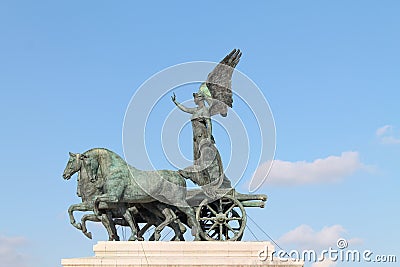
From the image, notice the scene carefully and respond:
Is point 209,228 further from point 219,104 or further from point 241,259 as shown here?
point 219,104

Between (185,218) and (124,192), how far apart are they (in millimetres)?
2366

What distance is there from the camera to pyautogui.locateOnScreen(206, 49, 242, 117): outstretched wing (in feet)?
97.3

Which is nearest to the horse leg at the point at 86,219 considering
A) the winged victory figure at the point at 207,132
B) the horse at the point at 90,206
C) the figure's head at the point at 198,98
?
the horse at the point at 90,206

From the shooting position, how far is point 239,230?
28.7 metres

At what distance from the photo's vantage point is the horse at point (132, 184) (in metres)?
28.0

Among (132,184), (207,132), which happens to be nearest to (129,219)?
(132,184)

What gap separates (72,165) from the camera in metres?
28.5

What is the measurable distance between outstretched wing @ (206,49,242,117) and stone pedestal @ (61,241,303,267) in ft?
14.5

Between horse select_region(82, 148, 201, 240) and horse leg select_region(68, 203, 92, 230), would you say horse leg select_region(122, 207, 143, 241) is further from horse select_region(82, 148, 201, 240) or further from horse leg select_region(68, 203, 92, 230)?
horse leg select_region(68, 203, 92, 230)

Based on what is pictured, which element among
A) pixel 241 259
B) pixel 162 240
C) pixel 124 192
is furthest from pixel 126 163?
pixel 241 259

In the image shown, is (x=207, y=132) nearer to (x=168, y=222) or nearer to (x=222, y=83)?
(x=222, y=83)

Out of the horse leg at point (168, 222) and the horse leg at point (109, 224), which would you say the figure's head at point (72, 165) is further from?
the horse leg at point (168, 222)

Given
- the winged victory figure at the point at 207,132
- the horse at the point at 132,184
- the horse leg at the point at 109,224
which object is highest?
the winged victory figure at the point at 207,132

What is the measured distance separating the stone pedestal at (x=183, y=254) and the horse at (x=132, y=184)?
688 mm
